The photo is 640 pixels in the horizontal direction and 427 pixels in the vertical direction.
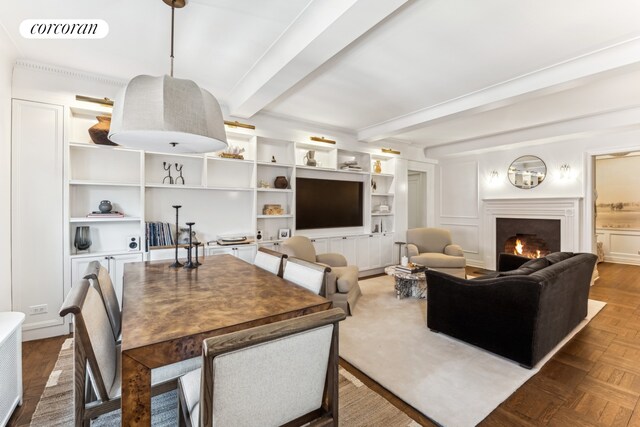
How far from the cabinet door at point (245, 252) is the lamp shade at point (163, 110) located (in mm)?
2314

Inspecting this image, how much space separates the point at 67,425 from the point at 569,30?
434cm

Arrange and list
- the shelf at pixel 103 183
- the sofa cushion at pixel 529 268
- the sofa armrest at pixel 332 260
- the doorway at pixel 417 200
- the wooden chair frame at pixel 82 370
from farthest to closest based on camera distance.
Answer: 1. the doorway at pixel 417 200
2. the sofa armrest at pixel 332 260
3. the shelf at pixel 103 183
4. the sofa cushion at pixel 529 268
5. the wooden chair frame at pixel 82 370

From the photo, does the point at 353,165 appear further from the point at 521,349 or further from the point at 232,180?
the point at 521,349

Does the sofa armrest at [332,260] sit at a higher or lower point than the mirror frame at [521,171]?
lower

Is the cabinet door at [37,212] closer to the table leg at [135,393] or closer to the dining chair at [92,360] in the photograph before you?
the dining chair at [92,360]

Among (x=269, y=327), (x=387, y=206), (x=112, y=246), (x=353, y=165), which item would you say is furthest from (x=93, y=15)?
(x=387, y=206)

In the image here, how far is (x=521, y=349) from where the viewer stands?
7.80ft

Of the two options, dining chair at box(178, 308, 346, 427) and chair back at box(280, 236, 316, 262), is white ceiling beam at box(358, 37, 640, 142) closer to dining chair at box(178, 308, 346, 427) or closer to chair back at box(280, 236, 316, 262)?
chair back at box(280, 236, 316, 262)

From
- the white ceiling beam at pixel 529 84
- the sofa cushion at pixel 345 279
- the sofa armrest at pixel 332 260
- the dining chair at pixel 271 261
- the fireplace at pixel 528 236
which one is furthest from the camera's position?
the fireplace at pixel 528 236

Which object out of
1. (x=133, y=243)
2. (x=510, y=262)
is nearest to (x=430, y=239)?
(x=510, y=262)

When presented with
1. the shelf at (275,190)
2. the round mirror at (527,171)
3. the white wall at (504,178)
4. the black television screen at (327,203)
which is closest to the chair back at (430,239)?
the black television screen at (327,203)

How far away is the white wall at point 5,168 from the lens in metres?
2.53

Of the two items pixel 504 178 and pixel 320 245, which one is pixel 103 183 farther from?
pixel 504 178

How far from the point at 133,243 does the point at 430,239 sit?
4.65 metres
